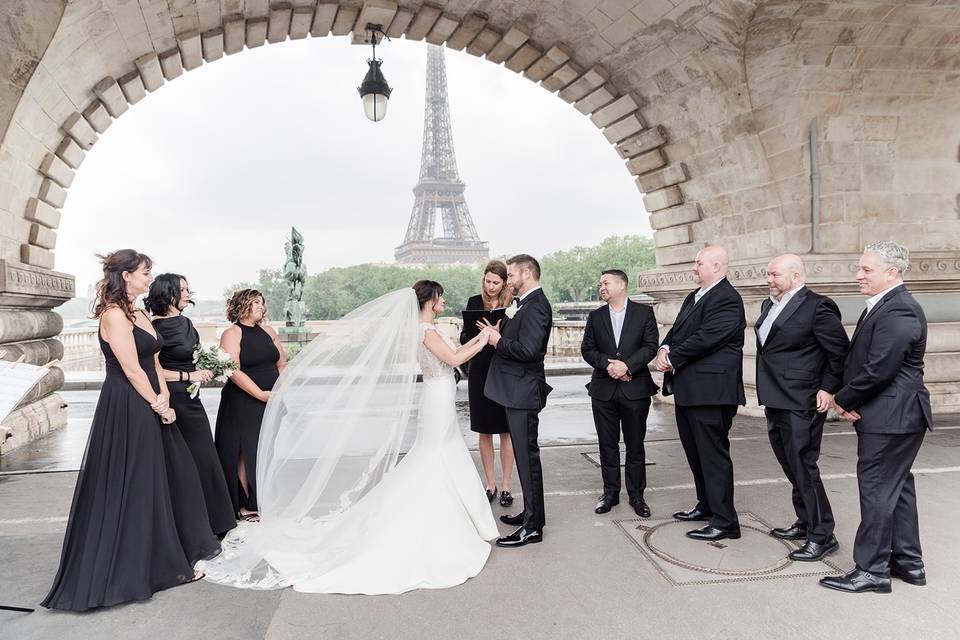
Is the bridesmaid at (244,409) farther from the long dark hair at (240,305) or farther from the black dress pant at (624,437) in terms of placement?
the black dress pant at (624,437)

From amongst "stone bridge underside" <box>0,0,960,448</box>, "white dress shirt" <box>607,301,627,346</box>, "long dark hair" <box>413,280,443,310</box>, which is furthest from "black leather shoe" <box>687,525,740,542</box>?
"stone bridge underside" <box>0,0,960,448</box>

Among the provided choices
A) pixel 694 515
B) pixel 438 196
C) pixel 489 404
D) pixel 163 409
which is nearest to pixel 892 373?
pixel 694 515

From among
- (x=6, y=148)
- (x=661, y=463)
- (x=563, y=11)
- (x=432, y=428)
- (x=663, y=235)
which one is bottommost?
(x=661, y=463)

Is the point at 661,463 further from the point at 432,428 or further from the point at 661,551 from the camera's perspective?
the point at 432,428

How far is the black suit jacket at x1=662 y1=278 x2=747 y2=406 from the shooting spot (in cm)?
430

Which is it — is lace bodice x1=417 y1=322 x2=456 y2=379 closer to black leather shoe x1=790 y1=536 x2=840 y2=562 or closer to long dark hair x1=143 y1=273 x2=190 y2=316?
long dark hair x1=143 y1=273 x2=190 y2=316

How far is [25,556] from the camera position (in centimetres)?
409

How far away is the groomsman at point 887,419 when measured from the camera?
3385 mm

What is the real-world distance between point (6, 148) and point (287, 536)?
5.74 metres

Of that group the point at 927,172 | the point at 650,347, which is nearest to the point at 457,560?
the point at 650,347

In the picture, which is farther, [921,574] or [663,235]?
[663,235]

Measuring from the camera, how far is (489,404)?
16.8ft

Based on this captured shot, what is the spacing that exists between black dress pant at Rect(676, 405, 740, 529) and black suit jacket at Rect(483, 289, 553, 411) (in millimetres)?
1113

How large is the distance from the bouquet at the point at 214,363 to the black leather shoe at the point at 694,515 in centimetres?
350
